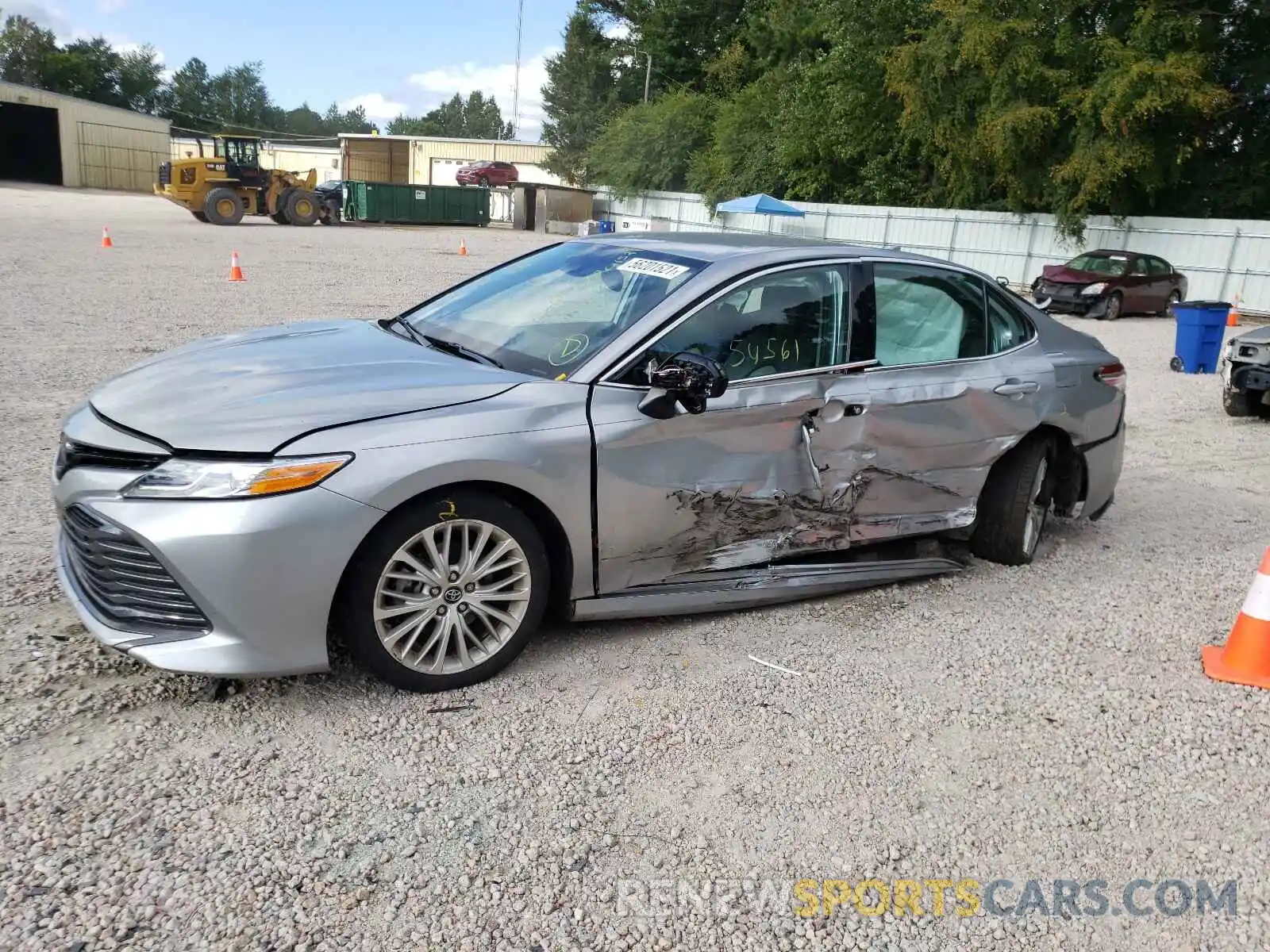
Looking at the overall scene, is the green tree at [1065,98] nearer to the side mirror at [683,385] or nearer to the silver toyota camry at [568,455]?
the silver toyota camry at [568,455]

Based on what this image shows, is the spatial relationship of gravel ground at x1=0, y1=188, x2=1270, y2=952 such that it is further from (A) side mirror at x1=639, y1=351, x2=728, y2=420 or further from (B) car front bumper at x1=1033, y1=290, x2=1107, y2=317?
(B) car front bumper at x1=1033, y1=290, x2=1107, y2=317

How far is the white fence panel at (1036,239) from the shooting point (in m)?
23.8

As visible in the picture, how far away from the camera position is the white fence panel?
2375cm

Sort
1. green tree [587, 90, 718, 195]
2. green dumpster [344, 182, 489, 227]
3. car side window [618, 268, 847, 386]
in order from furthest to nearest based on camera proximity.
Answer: green tree [587, 90, 718, 195] → green dumpster [344, 182, 489, 227] → car side window [618, 268, 847, 386]

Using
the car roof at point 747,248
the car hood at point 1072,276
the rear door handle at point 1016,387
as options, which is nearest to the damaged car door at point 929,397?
the rear door handle at point 1016,387

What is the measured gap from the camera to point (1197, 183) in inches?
1115

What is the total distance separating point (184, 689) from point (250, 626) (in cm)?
55

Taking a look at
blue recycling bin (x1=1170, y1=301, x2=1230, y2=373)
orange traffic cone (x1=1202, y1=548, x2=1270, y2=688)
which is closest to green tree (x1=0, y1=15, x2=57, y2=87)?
blue recycling bin (x1=1170, y1=301, x2=1230, y2=373)

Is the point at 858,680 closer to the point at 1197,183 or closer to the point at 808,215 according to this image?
the point at 1197,183

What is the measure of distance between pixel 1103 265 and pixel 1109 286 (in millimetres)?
812

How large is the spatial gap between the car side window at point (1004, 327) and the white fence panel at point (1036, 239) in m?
14.7

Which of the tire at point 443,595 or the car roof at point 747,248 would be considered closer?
the tire at point 443,595

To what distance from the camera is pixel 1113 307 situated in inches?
818

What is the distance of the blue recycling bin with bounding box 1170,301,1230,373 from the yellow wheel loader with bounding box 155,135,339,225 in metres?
27.5
